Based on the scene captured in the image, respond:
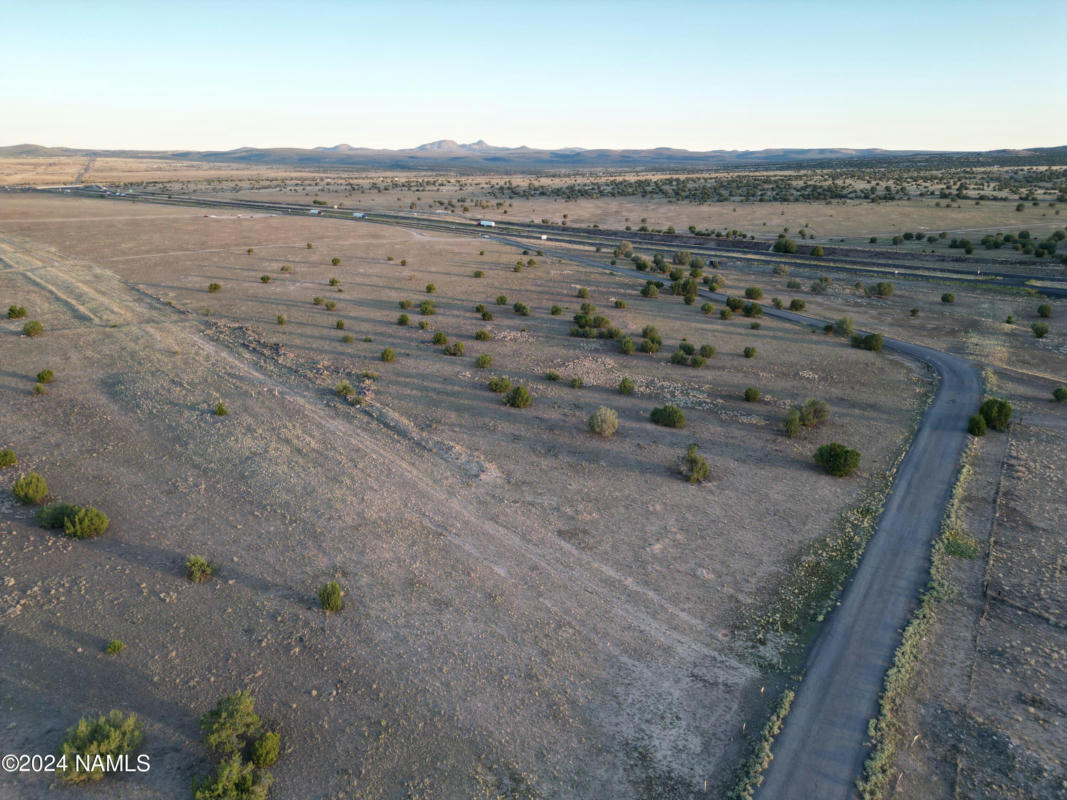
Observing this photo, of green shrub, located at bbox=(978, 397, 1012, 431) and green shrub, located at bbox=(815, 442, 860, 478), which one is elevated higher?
green shrub, located at bbox=(978, 397, 1012, 431)

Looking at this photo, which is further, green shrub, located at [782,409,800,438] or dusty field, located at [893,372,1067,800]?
green shrub, located at [782,409,800,438]

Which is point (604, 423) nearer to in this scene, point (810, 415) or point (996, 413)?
point (810, 415)

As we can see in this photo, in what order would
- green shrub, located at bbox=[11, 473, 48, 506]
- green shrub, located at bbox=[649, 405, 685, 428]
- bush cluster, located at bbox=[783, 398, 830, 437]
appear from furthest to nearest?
green shrub, located at bbox=[649, 405, 685, 428]
bush cluster, located at bbox=[783, 398, 830, 437]
green shrub, located at bbox=[11, 473, 48, 506]

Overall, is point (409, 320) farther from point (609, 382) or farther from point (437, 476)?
point (437, 476)

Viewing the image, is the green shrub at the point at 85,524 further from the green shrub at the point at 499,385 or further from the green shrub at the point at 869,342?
the green shrub at the point at 869,342

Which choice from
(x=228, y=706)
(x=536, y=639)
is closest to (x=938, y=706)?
(x=536, y=639)

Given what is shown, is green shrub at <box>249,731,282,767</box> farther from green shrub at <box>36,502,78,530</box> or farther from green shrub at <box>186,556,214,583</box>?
green shrub at <box>36,502,78,530</box>

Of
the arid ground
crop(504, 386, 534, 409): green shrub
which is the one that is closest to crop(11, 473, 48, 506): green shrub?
the arid ground
